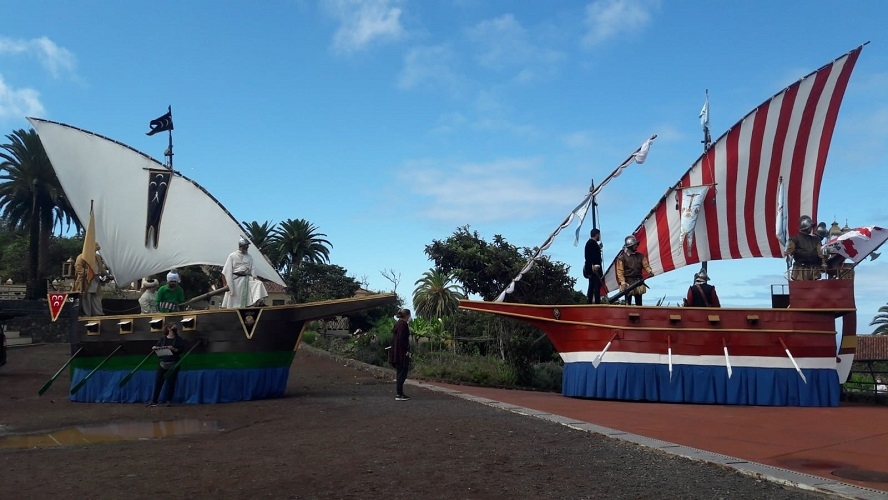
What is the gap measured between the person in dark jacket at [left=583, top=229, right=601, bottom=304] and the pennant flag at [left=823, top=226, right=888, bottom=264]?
3.55m

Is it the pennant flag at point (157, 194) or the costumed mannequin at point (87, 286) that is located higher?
the pennant flag at point (157, 194)

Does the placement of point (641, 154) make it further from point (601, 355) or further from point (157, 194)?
point (157, 194)

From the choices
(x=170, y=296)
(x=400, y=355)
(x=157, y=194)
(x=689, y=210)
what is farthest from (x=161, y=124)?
(x=689, y=210)

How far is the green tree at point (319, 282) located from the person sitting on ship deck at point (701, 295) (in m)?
31.6

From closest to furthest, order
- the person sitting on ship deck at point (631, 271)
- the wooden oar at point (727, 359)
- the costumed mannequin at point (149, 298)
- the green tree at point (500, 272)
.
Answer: the wooden oar at point (727, 359) < the costumed mannequin at point (149, 298) < the person sitting on ship deck at point (631, 271) < the green tree at point (500, 272)

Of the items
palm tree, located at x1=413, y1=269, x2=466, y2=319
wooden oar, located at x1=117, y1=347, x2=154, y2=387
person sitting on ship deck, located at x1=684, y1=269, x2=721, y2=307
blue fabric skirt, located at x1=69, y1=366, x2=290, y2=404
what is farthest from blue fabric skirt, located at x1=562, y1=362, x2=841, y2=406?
palm tree, located at x1=413, y1=269, x2=466, y2=319

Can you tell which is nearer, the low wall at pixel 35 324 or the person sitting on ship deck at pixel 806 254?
the person sitting on ship deck at pixel 806 254

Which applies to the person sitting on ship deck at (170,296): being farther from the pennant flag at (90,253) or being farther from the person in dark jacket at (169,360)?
the pennant flag at (90,253)

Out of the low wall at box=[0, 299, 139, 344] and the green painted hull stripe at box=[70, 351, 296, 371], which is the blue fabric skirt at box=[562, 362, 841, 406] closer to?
the green painted hull stripe at box=[70, 351, 296, 371]

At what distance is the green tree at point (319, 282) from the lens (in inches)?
1693

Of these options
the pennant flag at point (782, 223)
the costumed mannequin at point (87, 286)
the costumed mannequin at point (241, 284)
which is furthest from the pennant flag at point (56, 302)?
the pennant flag at point (782, 223)

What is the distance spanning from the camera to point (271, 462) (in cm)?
584

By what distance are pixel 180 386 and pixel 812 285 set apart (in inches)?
382

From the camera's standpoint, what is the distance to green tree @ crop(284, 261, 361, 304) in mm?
43000
